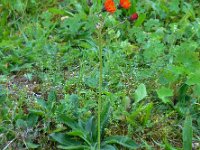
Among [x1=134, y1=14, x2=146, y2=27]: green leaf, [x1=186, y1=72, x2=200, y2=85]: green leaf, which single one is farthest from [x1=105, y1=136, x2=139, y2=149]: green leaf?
[x1=134, y1=14, x2=146, y2=27]: green leaf

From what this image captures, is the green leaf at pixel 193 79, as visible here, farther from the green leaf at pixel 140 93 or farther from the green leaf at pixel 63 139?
the green leaf at pixel 63 139

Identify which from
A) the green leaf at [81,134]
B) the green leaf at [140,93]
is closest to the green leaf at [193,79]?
the green leaf at [140,93]

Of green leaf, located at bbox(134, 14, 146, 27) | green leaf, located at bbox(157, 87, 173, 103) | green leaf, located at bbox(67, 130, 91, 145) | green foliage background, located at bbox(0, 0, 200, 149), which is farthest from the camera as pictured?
green leaf, located at bbox(134, 14, 146, 27)

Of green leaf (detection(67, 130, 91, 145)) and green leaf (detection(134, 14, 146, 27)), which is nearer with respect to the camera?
green leaf (detection(67, 130, 91, 145))

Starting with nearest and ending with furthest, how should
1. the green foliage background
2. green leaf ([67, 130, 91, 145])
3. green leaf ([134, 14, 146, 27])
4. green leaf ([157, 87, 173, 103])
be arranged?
green leaf ([67, 130, 91, 145]) → the green foliage background → green leaf ([157, 87, 173, 103]) → green leaf ([134, 14, 146, 27])

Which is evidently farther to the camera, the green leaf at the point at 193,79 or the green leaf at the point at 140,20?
the green leaf at the point at 140,20

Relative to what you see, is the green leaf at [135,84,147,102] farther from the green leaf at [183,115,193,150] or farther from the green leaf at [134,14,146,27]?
the green leaf at [134,14,146,27]
